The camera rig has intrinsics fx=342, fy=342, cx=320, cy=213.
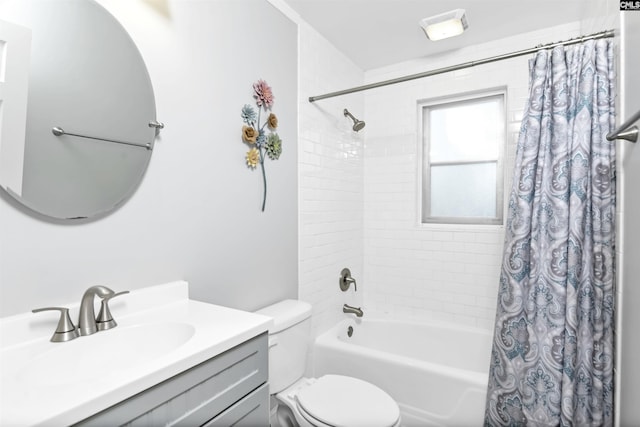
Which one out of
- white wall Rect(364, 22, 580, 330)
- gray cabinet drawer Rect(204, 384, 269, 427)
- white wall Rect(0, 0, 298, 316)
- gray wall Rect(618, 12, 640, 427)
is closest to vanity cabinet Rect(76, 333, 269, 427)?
gray cabinet drawer Rect(204, 384, 269, 427)

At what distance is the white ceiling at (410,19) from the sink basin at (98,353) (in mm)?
1867

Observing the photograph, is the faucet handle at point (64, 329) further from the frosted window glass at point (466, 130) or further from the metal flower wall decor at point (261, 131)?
the frosted window glass at point (466, 130)

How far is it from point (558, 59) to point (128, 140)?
76.9 inches

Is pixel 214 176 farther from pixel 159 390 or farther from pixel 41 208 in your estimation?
pixel 159 390

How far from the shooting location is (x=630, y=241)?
124cm

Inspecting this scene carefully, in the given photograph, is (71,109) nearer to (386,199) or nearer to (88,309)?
(88,309)

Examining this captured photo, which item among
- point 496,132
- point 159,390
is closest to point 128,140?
point 159,390

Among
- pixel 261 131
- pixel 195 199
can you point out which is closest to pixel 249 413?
pixel 195 199

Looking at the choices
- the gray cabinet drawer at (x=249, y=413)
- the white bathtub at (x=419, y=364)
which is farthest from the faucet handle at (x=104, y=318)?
the white bathtub at (x=419, y=364)

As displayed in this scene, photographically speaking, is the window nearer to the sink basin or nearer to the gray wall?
the gray wall

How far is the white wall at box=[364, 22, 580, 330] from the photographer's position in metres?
2.39

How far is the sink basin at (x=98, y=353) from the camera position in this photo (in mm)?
874

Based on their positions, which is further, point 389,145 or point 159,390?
point 389,145

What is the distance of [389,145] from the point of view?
2.80m
